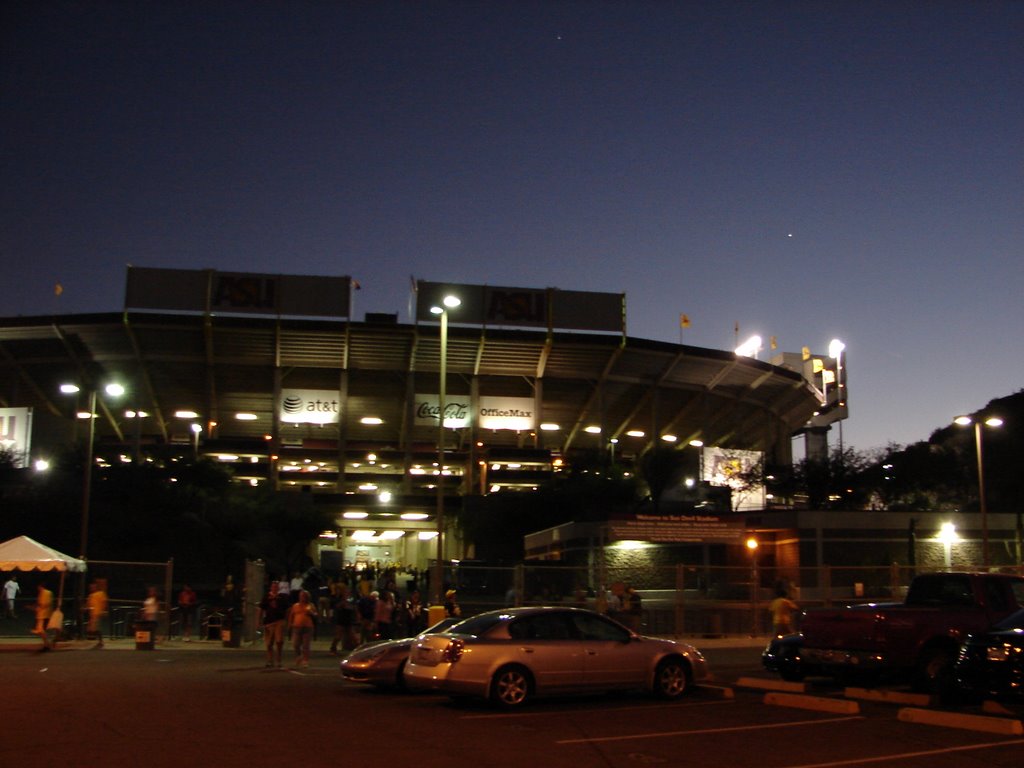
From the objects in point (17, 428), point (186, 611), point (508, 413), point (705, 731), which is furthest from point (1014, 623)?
point (17, 428)

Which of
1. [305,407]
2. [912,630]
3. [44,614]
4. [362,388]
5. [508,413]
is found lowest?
[44,614]

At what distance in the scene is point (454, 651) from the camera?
44.0ft

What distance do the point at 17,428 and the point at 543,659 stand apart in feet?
215

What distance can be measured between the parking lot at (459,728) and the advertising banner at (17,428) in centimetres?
5782

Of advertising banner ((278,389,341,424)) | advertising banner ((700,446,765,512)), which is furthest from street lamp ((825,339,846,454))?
advertising banner ((278,389,341,424))

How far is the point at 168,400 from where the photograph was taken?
2997 inches

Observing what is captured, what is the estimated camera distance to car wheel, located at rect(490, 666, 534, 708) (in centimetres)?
1336

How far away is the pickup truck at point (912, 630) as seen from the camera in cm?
1489

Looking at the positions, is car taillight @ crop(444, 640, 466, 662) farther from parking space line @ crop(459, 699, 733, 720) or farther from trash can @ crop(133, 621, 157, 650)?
trash can @ crop(133, 621, 157, 650)

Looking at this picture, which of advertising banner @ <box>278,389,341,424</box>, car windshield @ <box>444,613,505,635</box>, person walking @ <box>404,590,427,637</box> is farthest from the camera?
advertising banner @ <box>278,389,341,424</box>

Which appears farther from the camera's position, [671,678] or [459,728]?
[671,678]

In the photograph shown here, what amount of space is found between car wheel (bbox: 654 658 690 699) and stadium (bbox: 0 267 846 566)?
50007mm

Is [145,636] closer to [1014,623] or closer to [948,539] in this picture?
[1014,623]

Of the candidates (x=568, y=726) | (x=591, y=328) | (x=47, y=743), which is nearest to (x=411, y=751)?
(x=568, y=726)
